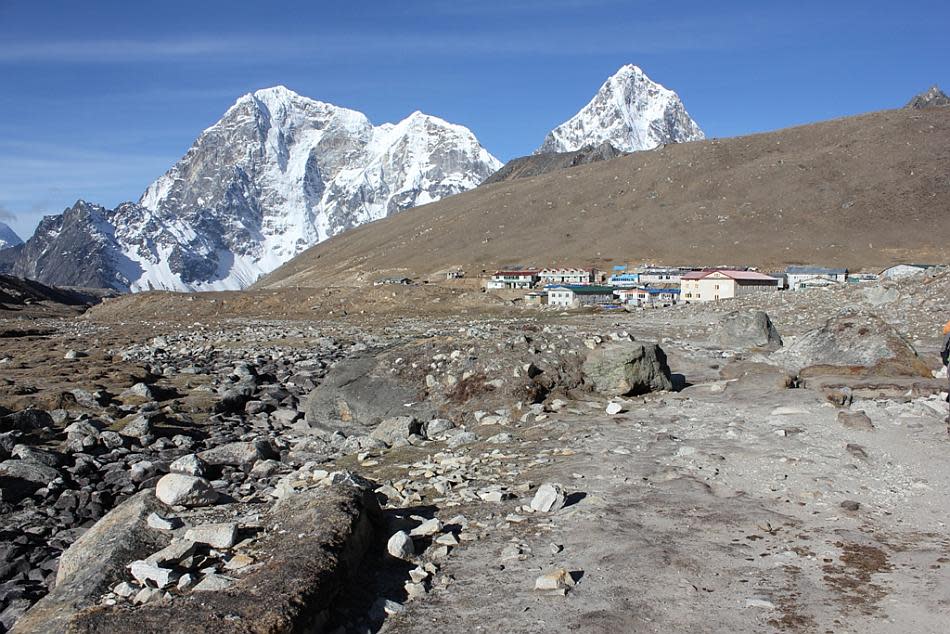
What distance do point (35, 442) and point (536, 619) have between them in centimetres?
1374

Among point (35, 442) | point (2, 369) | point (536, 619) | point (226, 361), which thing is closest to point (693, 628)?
point (536, 619)

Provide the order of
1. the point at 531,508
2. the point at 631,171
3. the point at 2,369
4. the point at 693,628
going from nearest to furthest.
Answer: the point at 693,628 < the point at 531,508 < the point at 2,369 < the point at 631,171

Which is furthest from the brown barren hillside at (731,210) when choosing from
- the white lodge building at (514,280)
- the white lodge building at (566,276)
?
the white lodge building at (514,280)

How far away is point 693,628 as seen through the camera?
20.4 ft

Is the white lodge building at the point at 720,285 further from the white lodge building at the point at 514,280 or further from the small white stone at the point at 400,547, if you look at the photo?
the small white stone at the point at 400,547

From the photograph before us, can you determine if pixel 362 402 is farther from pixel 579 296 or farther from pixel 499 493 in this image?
pixel 579 296

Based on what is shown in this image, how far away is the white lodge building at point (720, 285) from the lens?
76625 mm

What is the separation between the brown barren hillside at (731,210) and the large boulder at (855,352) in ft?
323

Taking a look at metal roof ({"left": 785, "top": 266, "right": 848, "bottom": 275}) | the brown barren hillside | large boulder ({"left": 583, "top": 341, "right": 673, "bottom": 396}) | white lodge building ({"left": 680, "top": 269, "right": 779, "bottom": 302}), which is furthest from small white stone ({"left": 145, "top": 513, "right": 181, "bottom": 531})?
the brown barren hillside

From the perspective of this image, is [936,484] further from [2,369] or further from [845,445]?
[2,369]

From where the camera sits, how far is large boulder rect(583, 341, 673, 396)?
55.0 ft

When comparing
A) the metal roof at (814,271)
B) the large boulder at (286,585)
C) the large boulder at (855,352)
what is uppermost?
the metal roof at (814,271)

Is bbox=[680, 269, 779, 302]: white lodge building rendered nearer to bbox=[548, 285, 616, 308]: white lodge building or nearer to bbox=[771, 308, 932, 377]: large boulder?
Answer: bbox=[548, 285, 616, 308]: white lodge building

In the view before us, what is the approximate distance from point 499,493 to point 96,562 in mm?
4829
